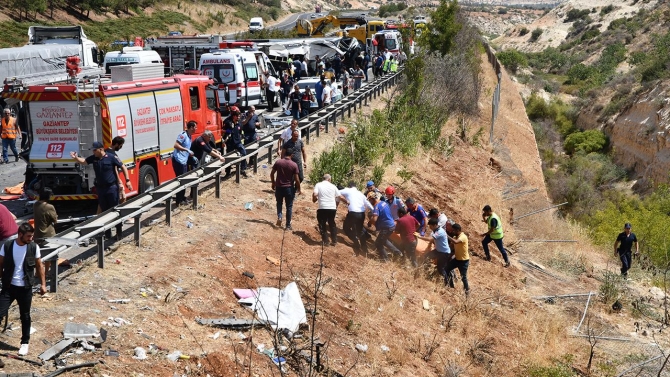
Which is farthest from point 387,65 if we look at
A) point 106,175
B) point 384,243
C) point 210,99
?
point 106,175

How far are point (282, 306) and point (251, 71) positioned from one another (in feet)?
58.3

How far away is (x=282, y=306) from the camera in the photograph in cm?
1031

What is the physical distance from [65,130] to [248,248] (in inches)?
171

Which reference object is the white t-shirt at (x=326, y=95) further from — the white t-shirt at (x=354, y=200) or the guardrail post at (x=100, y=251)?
the guardrail post at (x=100, y=251)

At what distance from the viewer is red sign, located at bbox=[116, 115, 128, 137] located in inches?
→ 566

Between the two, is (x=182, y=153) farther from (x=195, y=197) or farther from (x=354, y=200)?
(x=354, y=200)

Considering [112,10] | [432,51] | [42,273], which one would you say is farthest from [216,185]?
[112,10]

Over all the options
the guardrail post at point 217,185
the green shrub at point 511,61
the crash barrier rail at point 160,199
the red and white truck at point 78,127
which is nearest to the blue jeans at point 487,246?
the crash barrier rail at point 160,199

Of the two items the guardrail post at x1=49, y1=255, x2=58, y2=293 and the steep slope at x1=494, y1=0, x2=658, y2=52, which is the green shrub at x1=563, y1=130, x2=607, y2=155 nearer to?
the guardrail post at x1=49, y1=255, x2=58, y2=293

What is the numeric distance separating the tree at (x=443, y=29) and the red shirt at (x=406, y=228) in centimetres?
2617

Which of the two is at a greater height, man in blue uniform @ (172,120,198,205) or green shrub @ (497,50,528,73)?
man in blue uniform @ (172,120,198,205)

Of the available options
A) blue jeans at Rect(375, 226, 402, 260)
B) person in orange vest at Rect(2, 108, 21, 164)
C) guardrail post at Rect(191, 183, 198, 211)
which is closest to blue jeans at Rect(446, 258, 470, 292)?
blue jeans at Rect(375, 226, 402, 260)

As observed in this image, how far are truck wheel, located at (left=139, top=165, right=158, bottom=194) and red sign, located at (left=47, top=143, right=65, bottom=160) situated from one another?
1535 mm

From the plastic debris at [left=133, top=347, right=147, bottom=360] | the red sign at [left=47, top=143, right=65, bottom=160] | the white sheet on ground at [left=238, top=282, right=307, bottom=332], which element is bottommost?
the white sheet on ground at [left=238, top=282, right=307, bottom=332]
